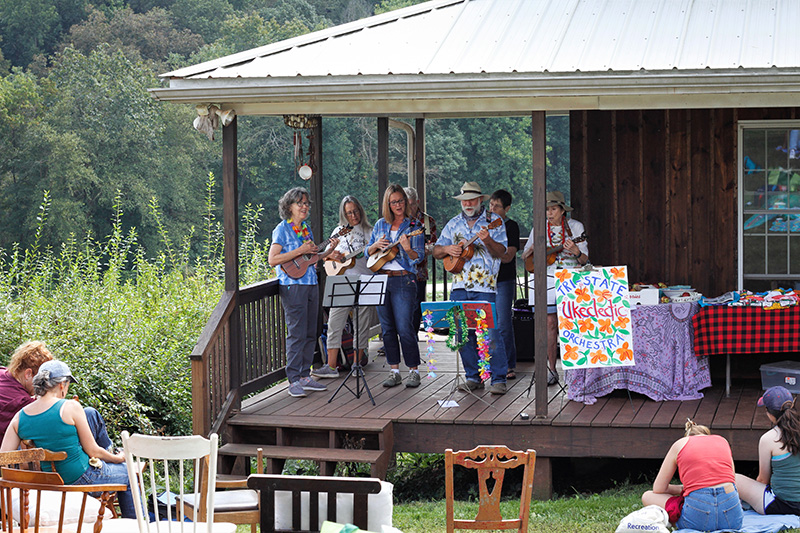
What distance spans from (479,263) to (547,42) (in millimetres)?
1844

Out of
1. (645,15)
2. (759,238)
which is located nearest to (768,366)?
(759,238)

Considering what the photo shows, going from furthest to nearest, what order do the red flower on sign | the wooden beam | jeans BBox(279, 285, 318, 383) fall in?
1. the wooden beam
2. jeans BBox(279, 285, 318, 383)
3. the red flower on sign

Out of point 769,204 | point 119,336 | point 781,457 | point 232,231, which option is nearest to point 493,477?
point 781,457

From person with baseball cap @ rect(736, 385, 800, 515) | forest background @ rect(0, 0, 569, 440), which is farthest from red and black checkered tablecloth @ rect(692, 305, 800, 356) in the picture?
forest background @ rect(0, 0, 569, 440)

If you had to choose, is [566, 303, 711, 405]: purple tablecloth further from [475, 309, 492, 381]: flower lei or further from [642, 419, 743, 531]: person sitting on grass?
[642, 419, 743, 531]: person sitting on grass

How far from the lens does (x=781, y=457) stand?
5.89 m

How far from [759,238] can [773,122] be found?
3.40 ft

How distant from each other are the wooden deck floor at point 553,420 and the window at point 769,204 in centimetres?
142

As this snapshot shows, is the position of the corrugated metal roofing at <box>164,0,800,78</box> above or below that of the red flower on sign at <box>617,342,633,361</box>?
above

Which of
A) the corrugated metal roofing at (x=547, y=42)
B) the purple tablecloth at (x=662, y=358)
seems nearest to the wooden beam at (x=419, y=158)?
the corrugated metal roofing at (x=547, y=42)

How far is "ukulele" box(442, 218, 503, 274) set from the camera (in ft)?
25.3

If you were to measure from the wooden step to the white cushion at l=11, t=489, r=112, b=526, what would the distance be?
1.77m

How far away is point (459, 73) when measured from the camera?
6.83 m

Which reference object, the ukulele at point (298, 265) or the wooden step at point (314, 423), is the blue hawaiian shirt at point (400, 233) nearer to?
the ukulele at point (298, 265)
